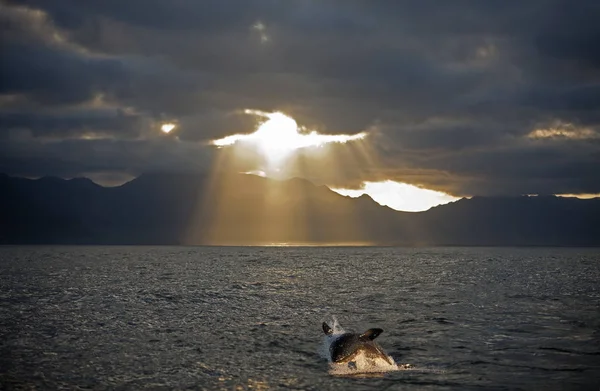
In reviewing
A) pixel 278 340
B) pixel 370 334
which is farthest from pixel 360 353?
pixel 278 340

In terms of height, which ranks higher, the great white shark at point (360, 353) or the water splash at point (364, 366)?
the great white shark at point (360, 353)

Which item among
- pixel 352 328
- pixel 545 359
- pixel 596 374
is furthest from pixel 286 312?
pixel 596 374

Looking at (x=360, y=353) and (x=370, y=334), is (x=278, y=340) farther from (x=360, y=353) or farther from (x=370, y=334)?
(x=370, y=334)

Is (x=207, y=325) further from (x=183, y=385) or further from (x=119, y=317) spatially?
(x=183, y=385)

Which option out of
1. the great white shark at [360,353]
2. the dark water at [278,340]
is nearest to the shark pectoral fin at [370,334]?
the great white shark at [360,353]

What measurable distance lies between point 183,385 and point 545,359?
649 inches

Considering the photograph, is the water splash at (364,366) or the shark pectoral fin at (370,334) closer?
the water splash at (364,366)

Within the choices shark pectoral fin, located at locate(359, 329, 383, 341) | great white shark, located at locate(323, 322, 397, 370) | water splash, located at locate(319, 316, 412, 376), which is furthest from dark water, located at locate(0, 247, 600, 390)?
shark pectoral fin, located at locate(359, 329, 383, 341)

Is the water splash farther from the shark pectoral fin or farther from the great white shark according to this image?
the shark pectoral fin

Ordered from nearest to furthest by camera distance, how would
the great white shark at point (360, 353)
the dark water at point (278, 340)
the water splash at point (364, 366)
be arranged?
1. the dark water at point (278, 340)
2. the water splash at point (364, 366)
3. the great white shark at point (360, 353)

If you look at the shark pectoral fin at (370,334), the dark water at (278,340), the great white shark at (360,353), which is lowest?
the dark water at (278,340)

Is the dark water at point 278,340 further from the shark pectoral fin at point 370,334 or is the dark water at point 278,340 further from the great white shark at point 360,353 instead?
the shark pectoral fin at point 370,334

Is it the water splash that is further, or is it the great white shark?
the great white shark

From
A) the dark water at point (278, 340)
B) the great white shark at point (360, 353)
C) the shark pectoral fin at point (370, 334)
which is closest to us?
the dark water at point (278, 340)
